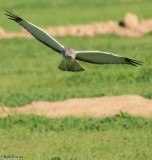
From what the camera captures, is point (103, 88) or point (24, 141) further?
point (103, 88)

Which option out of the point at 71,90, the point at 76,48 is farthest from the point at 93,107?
the point at 76,48

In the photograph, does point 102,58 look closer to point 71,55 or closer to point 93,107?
point 71,55

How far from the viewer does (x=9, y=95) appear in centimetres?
1850

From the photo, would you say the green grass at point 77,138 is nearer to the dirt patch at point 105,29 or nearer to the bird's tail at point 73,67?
the bird's tail at point 73,67

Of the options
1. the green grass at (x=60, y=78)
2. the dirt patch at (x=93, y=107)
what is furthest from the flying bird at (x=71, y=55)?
the green grass at (x=60, y=78)

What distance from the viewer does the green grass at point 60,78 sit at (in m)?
18.1

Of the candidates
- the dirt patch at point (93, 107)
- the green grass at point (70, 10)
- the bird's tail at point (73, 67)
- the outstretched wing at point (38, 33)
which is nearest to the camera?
the outstretched wing at point (38, 33)

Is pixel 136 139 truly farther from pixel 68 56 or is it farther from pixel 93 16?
pixel 93 16

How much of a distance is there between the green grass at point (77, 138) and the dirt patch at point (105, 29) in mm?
17547

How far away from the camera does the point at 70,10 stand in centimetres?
3831

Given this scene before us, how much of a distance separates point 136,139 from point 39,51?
14490 mm

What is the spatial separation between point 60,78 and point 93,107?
17.2ft

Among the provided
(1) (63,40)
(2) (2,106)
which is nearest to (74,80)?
(2) (2,106)

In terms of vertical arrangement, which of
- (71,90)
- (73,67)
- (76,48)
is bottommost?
(71,90)
